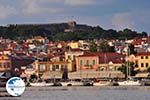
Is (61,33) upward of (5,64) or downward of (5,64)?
upward

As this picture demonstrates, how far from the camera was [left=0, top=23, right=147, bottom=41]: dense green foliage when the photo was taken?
16625 centimetres

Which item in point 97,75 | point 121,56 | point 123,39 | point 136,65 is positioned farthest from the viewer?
point 123,39

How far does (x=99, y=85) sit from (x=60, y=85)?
17.6ft

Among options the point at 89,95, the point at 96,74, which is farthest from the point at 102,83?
the point at 89,95

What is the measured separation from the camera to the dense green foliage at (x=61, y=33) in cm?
16625

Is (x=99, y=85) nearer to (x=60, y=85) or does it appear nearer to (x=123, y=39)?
(x=60, y=85)

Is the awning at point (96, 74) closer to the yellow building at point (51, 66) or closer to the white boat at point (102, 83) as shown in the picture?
the white boat at point (102, 83)

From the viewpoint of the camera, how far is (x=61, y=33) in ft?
595

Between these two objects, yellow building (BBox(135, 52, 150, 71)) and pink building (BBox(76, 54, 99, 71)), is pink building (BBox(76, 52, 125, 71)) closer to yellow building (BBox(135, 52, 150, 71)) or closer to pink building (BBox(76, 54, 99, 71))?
pink building (BBox(76, 54, 99, 71))

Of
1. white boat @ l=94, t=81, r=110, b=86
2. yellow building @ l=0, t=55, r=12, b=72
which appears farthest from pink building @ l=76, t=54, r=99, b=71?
white boat @ l=94, t=81, r=110, b=86

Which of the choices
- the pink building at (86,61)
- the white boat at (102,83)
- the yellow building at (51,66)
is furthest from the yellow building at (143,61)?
the white boat at (102,83)

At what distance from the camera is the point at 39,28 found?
7505 inches

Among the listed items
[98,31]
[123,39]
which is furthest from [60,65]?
[98,31]

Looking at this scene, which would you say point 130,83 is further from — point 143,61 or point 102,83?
point 143,61
